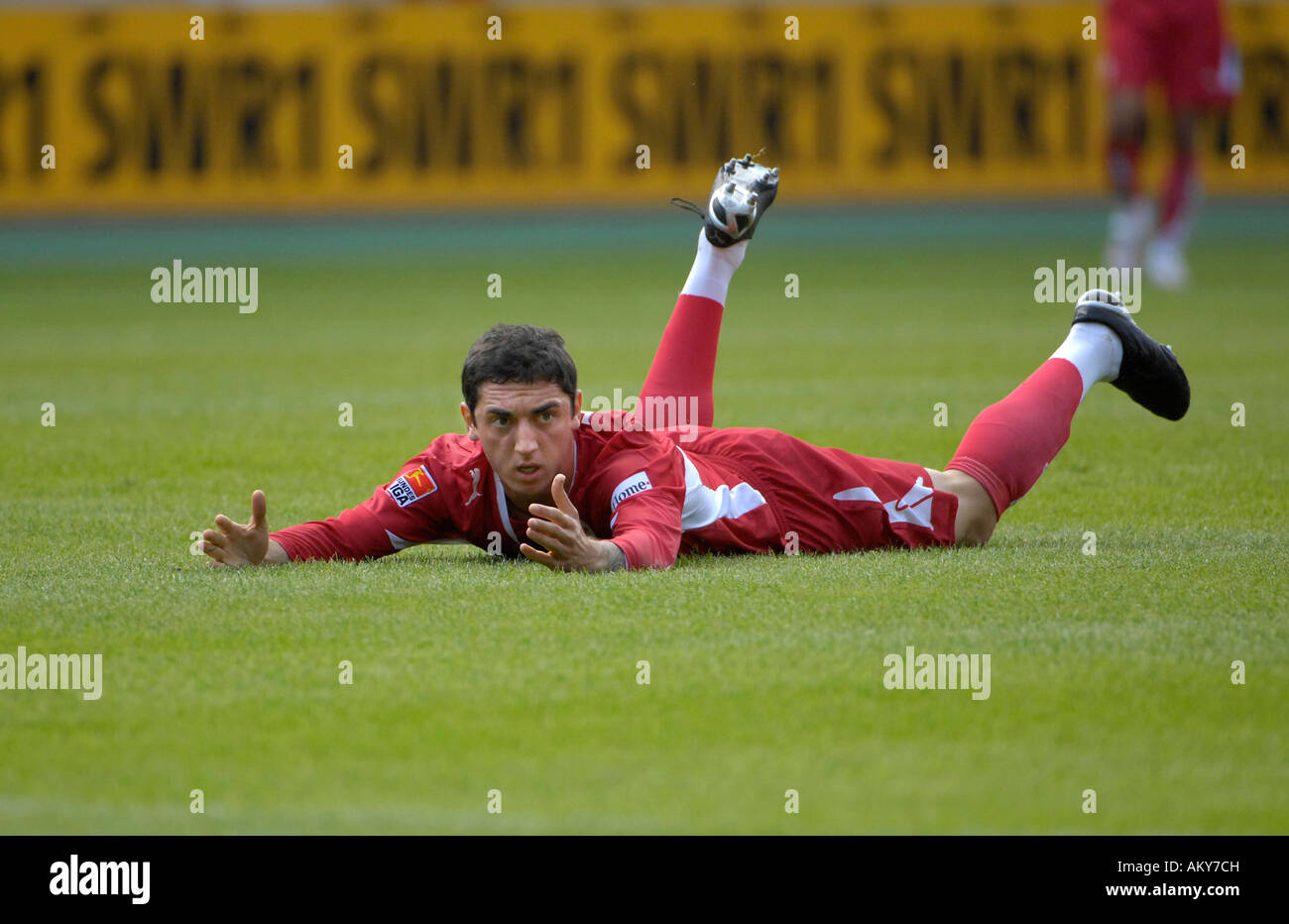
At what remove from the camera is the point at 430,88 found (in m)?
19.6

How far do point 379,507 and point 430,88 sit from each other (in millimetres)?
15090

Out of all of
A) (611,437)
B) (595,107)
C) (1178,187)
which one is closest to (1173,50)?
(1178,187)

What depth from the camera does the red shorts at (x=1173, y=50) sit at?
1523cm

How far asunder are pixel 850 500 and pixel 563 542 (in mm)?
1057

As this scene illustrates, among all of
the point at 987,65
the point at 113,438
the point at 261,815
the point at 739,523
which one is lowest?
the point at 261,815

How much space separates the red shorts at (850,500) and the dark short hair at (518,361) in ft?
2.39

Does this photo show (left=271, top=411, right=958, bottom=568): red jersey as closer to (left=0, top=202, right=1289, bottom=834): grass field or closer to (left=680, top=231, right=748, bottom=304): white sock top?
(left=0, top=202, right=1289, bottom=834): grass field

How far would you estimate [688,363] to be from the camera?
5.94 metres

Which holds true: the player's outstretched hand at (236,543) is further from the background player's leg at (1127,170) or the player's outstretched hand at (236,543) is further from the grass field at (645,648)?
the background player's leg at (1127,170)

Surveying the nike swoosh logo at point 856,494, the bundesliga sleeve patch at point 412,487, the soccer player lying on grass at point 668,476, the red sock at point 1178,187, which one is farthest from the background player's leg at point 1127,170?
the bundesliga sleeve patch at point 412,487

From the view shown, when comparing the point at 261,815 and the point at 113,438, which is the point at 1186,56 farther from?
the point at 261,815

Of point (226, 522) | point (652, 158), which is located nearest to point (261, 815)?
point (226, 522)

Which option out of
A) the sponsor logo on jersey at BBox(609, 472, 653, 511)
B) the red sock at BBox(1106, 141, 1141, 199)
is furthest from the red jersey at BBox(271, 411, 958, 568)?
the red sock at BBox(1106, 141, 1141, 199)

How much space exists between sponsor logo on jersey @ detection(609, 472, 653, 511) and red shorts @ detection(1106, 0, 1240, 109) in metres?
11.4
